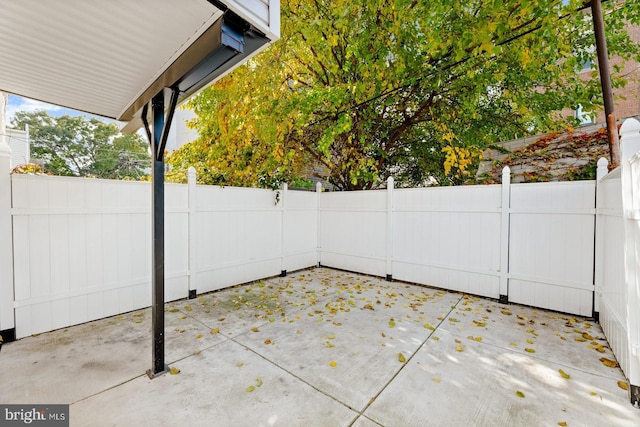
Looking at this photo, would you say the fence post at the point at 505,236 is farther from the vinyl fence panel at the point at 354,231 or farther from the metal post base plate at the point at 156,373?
the metal post base plate at the point at 156,373

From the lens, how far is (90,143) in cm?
2242

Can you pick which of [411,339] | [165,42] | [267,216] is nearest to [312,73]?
[267,216]

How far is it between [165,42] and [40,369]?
2.89 meters

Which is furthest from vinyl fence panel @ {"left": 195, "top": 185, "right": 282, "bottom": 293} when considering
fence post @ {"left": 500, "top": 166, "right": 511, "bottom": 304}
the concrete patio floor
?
fence post @ {"left": 500, "top": 166, "right": 511, "bottom": 304}

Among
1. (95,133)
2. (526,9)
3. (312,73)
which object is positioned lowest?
(526,9)

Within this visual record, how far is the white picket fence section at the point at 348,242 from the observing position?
296cm

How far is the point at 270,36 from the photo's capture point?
1.84m

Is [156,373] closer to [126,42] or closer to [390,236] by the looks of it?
[126,42]

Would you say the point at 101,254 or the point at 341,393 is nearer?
the point at 341,393

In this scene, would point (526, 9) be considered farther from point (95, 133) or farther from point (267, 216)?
point (95, 133)

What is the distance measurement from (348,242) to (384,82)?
10.8 ft

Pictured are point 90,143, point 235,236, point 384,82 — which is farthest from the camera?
point 90,143

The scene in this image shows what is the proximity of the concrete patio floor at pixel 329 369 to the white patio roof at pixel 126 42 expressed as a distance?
7.88 ft

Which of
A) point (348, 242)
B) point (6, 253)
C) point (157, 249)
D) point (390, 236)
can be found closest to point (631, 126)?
point (390, 236)
